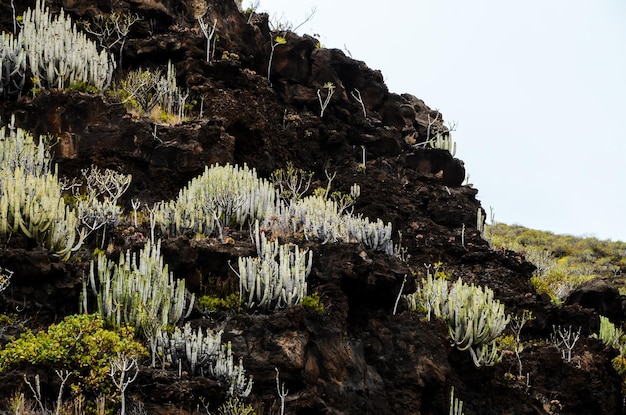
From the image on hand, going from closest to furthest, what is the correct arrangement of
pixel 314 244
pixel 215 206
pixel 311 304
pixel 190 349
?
pixel 190 349
pixel 311 304
pixel 314 244
pixel 215 206

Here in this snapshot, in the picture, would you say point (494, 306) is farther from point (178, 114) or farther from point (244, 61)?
point (244, 61)

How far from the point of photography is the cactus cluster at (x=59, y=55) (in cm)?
1419

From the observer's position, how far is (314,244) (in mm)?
11273

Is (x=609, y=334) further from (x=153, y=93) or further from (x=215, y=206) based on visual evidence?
(x=153, y=93)

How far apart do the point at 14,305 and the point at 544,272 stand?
53.0 feet

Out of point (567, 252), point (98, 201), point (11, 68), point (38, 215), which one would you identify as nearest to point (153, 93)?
point (11, 68)

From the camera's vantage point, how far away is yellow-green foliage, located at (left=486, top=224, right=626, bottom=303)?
943 inches

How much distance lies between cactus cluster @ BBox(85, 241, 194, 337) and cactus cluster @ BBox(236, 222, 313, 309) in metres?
0.88

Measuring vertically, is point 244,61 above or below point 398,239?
above

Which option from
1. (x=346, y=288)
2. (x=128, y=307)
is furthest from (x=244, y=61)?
(x=128, y=307)

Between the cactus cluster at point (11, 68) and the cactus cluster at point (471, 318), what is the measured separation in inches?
360

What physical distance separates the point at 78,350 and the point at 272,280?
3.06 m

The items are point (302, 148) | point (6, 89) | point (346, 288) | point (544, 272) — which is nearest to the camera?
point (346, 288)

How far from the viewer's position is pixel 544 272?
2089 centimetres
